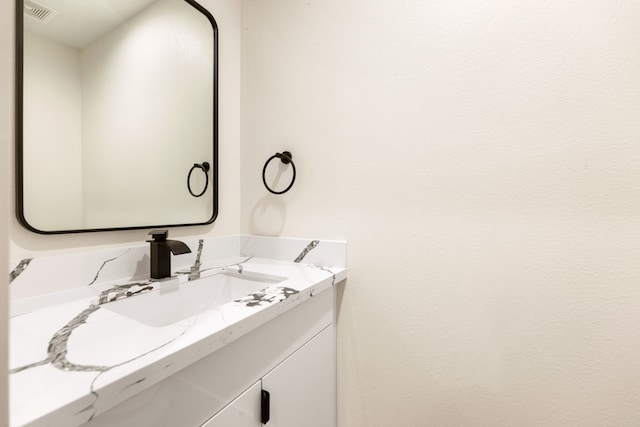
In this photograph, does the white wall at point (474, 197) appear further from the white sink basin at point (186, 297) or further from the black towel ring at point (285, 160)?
the white sink basin at point (186, 297)

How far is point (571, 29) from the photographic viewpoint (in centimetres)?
74

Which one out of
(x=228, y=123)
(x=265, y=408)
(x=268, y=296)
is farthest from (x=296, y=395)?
(x=228, y=123)

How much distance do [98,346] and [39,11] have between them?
2.72 feet

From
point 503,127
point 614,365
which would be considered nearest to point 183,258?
point 503,127

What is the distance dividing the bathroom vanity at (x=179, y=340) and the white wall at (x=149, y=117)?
159mm

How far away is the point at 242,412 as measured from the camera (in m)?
0.62

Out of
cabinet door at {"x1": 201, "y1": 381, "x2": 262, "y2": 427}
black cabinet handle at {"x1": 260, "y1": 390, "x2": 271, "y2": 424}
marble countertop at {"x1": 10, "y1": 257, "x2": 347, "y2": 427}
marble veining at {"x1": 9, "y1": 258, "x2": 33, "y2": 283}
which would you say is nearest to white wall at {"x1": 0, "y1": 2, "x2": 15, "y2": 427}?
marble countertop at {"x1": 10, "y1": 257, "x2": 347, "y2": 427}

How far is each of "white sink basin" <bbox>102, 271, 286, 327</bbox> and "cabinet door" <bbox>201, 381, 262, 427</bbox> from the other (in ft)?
1.06

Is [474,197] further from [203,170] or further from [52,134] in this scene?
[52,134]

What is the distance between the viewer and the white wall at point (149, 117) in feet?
2.70

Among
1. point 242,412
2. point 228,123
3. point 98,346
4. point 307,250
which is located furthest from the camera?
point 228,123

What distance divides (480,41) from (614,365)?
930 millimetres

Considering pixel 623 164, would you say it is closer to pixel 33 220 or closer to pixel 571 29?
pixel 571 29

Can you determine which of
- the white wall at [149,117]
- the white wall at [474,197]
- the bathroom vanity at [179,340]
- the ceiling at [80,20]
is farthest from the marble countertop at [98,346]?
the ceiling at [80,20]
